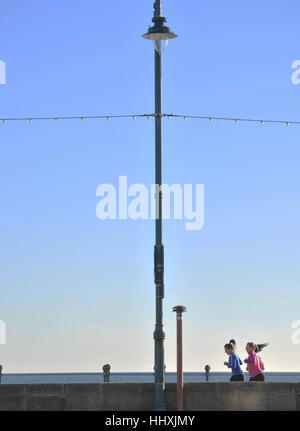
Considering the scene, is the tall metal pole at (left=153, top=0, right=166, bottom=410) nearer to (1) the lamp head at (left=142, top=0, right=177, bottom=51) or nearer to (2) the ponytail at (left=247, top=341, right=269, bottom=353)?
(1) the lamp head at (left=142, top=0, right=177, bottom=51)

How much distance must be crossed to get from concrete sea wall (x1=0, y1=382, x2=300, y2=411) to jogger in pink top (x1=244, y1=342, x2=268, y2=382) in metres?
0.66

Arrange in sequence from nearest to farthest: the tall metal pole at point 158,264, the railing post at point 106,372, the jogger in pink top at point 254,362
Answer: the tall metal pole at point 158,264, the jogger in pink top at point 254,362, the railing post at point 106,372

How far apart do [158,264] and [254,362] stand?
3.28 m

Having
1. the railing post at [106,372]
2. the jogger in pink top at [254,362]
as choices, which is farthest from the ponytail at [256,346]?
the railing post at [106,372]

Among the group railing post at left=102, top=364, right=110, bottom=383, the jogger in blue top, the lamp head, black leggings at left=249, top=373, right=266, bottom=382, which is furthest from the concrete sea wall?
railing post at left=102, top=364, right=110, bottom=383

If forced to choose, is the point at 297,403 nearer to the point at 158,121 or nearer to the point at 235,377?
the point at 235,377

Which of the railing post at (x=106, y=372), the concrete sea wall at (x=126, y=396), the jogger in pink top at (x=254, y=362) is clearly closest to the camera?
the concrete sea wall at (x=126, y=396)

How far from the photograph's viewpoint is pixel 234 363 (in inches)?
1011

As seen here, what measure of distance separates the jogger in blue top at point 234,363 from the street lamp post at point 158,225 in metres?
2.03

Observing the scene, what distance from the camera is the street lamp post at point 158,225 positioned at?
946 inches

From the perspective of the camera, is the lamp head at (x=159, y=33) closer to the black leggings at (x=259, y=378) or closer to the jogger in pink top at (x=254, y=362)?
the jogger in pink top at (x=254, y=362)

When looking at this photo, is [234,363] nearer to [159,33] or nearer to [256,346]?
[256,346]

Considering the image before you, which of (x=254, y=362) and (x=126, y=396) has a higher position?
(x=254, y=362)

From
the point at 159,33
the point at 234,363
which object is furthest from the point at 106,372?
the point at 159,33
